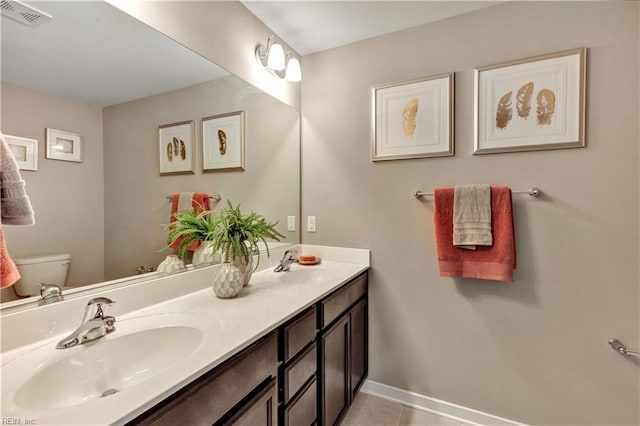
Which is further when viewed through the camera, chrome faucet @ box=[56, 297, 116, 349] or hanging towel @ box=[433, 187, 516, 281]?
hanging towel @ box=[433, 187, 516, 281]

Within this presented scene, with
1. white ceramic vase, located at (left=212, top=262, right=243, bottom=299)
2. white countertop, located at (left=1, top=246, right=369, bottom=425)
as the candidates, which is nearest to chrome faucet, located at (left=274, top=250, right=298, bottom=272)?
white countertop, located at (left=1, top=246, right=369, bottom=425)

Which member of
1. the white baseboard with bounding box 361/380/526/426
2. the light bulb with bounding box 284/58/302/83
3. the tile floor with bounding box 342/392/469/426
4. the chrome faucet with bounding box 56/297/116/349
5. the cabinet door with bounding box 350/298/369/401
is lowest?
the tile floor with bounding box 342/392/469/426

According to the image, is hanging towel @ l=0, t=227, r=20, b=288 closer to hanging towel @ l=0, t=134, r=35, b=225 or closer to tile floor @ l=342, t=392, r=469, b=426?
hanging towel @ l=0, t=134, r=35, b=225

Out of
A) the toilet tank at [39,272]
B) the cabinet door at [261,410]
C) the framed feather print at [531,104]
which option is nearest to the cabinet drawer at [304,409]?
the cabinet door at [261,410]

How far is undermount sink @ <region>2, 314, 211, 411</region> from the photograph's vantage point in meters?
0.69

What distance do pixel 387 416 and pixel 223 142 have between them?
1.89 m

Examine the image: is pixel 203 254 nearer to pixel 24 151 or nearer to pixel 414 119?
pixel 24 151

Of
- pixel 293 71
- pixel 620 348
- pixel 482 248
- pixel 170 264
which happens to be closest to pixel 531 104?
pixel 482 248

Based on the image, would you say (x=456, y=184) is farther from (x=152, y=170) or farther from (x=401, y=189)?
(x=152, y=170)

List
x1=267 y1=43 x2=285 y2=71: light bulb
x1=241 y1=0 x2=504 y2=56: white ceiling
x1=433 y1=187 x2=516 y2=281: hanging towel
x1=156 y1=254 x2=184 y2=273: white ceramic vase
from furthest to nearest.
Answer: x1=267 y1=43 x2=285 y2=71: light bulb
x1=241 y1=0 x2=504 y2=56: white ceiling
x1=433 y1=187 x2=516 y2=281: hanging towel
x1=156 y1=254 x2=184 y2=273: white ceramic vase

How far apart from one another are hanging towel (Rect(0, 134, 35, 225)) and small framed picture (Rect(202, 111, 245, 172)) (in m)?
0.72

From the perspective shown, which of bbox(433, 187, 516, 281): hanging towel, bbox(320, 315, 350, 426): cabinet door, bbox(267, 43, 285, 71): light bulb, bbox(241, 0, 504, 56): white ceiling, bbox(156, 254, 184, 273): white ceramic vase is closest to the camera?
bbox(156, 254, 184, 273): white ceramic vase

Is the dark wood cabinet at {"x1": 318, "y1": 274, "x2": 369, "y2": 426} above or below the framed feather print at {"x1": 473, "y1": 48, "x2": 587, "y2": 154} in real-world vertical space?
below

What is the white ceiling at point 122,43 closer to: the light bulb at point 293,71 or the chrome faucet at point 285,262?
the light bulb at point 293,71
